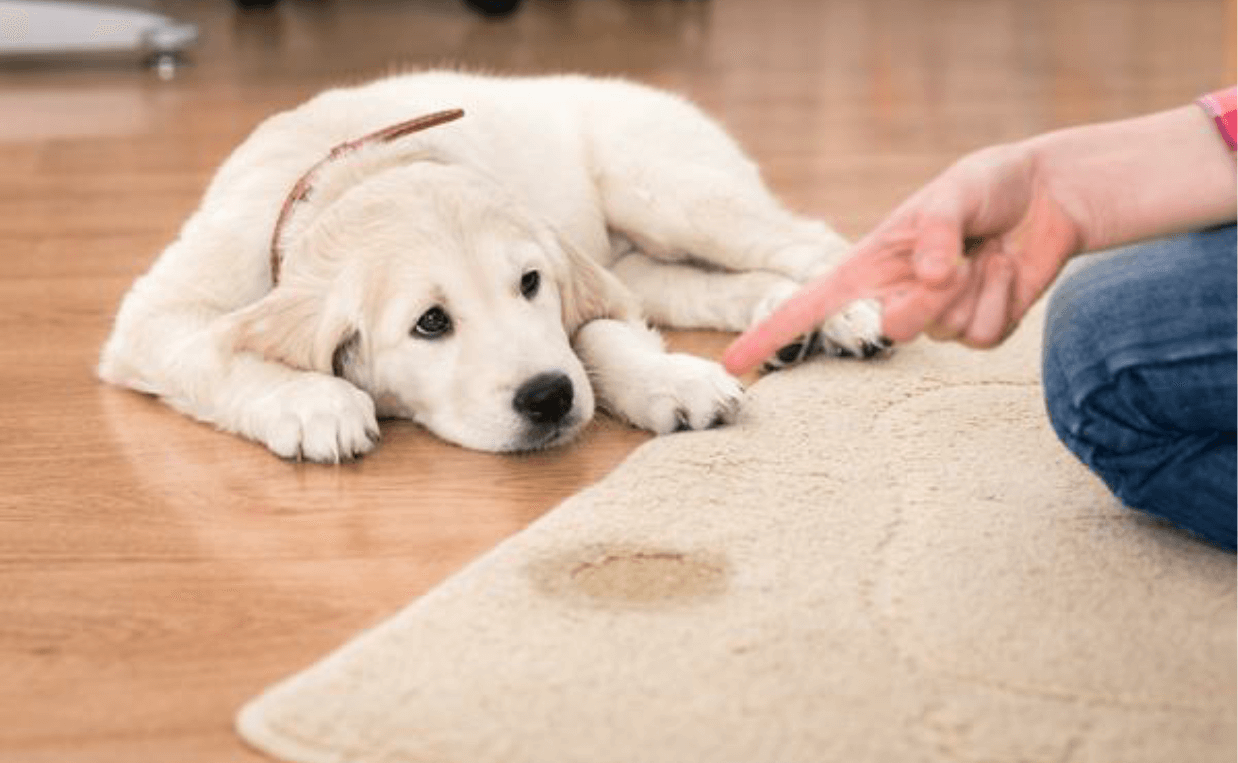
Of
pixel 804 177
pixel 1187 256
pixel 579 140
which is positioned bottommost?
pixel 804 177

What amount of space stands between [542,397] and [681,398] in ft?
0.59

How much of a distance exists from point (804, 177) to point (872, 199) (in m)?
0.25

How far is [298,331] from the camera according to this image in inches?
83.9

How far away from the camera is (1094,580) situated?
1.64 meters

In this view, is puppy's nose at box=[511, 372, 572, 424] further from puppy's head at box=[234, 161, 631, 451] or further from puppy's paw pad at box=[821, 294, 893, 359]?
puppy's paw pad at box=[821, 294, 893, 359]

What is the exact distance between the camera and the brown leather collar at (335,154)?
221 cm

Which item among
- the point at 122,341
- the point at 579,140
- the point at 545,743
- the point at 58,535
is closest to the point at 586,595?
the point at 545,743

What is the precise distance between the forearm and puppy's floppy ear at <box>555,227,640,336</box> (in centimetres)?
84

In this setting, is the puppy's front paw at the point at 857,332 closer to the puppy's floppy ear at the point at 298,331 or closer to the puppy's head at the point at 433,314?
the puppy's head at the point at 433,314

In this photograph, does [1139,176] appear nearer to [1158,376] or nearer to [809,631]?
[1158,376]

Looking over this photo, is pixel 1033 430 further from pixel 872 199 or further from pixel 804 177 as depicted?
pixel 804 177

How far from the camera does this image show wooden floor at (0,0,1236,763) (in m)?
1.61

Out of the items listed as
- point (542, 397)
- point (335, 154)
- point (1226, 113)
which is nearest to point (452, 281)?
point (542, 397)

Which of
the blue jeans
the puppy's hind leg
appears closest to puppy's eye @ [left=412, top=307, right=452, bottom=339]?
the puppy's hind leg
